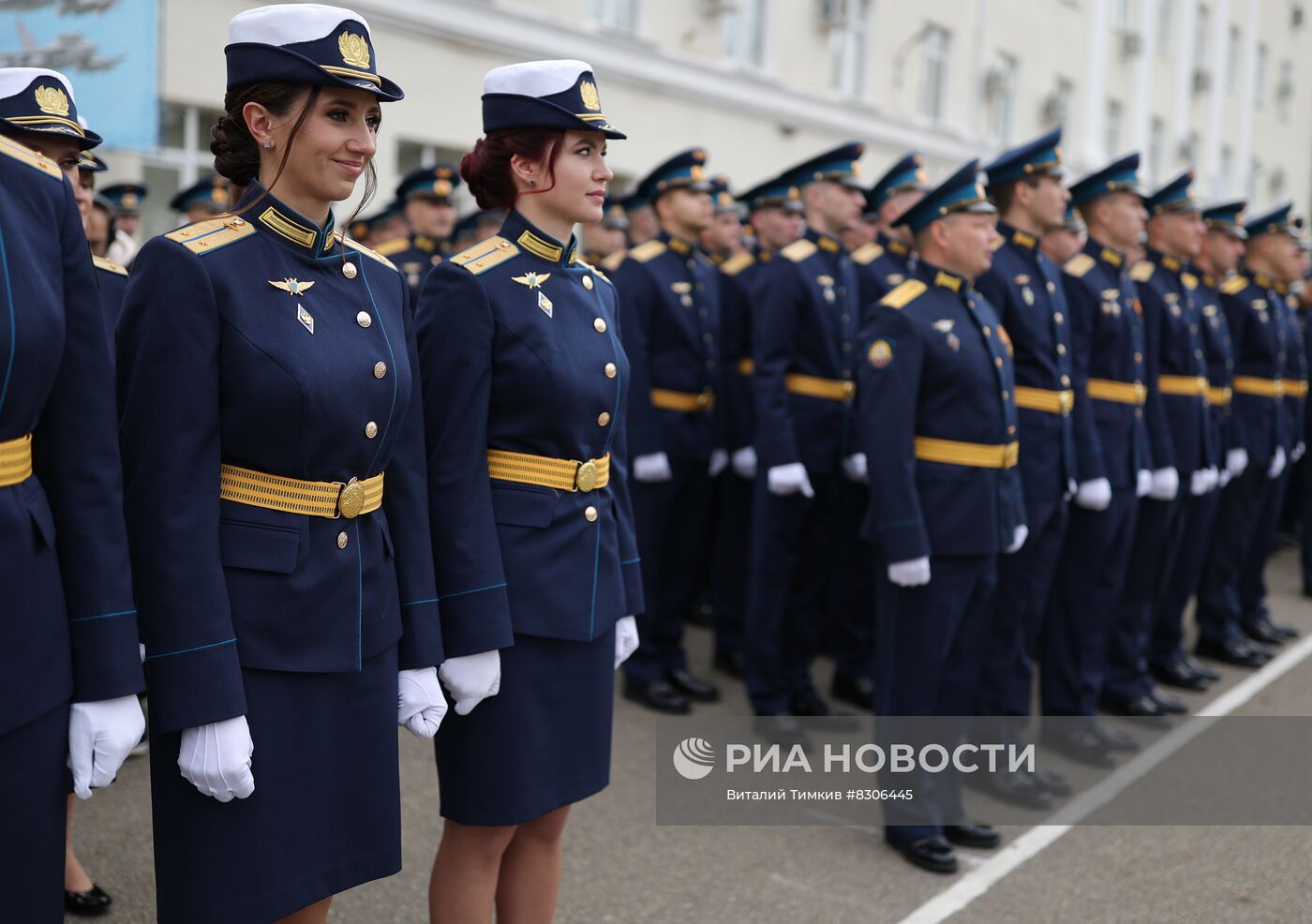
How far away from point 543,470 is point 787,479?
242 cm

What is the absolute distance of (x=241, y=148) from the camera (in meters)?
2.25

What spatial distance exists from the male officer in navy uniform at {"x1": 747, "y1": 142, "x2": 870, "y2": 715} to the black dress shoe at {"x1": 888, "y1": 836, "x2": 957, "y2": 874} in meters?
1.29

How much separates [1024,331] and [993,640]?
3.64 ft

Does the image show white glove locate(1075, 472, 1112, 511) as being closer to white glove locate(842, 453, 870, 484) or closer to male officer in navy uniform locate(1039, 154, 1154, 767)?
male officer in navy uniform locate(1039, 154, 1154, 767)

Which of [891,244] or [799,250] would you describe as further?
[891,244]

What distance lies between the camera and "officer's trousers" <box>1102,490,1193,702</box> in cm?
571

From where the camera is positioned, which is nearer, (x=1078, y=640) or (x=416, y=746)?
(x=416, y=746)

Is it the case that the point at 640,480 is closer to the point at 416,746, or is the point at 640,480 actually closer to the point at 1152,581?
the point at 416,746

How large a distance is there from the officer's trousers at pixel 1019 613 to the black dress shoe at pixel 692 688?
48.9 inches

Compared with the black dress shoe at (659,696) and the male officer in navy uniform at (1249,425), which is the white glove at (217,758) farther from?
the male officer in navy uniform at (1249,425)

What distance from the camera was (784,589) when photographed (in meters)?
5.30

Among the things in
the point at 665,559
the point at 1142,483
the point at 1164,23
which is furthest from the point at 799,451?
the point at 1164,23

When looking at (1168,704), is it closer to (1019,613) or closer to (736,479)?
(1019,613)

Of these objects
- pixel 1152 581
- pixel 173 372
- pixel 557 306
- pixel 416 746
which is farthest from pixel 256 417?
pixel 1152 581
